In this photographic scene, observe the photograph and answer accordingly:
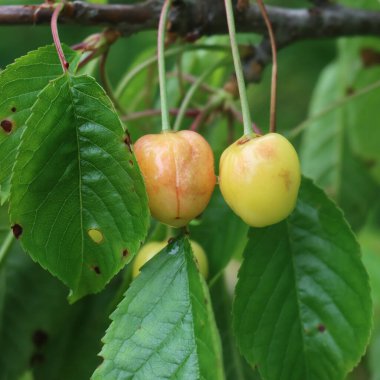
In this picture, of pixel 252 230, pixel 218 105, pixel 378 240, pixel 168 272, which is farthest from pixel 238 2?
pixel 378 240

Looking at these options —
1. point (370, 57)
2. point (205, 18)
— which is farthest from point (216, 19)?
point (370, 57)

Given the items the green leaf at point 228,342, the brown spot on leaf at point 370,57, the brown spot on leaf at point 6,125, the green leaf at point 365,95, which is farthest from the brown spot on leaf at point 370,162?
the brown spot on leaf at point 6,125

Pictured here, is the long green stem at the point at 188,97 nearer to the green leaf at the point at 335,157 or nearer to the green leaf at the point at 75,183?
the green leaf at the point at 75,183

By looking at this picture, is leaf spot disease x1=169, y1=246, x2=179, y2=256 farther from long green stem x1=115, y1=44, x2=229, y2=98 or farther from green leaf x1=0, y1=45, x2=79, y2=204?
long green stem x1=115, y1=44, x2=229, y2=98

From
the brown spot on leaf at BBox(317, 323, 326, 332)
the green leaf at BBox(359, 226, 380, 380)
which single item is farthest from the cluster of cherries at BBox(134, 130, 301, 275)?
the green leaf at BBox(359, 226, 380, 380)

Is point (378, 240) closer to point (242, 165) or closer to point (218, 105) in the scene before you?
point (218, 105)

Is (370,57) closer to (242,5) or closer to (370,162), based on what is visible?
(370,162)
